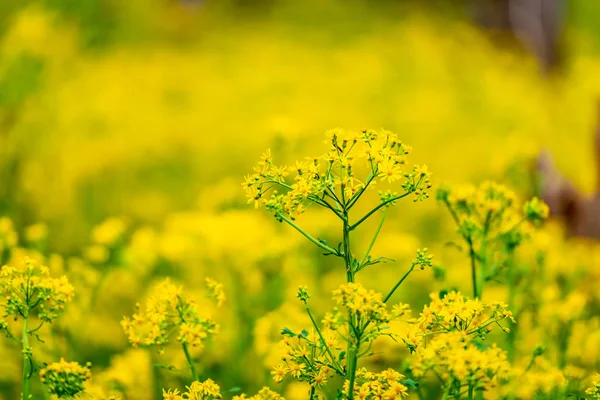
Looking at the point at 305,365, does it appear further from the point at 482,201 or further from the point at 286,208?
the point at 482,201

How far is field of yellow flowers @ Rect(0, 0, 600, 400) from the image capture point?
5.46ft

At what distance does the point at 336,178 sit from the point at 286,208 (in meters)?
0.15

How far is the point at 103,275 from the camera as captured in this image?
2674 mm

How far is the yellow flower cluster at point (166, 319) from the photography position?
167 cm

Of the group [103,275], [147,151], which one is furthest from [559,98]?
[103,275]

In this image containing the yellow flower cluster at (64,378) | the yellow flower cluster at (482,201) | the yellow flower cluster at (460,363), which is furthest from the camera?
the yellow flower cluster at (482,201)

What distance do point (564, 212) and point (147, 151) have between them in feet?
12.4

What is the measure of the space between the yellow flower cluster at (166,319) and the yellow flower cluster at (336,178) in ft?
1.12

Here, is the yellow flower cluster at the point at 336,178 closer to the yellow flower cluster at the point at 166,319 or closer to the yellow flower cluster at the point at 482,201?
the yellow flower cluster at the point at 166,319

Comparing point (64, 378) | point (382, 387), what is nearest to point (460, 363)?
point (382, 387)

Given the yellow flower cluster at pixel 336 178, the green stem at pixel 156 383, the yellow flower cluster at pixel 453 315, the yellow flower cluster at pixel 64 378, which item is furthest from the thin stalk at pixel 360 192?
the green stem at pixel 156 383

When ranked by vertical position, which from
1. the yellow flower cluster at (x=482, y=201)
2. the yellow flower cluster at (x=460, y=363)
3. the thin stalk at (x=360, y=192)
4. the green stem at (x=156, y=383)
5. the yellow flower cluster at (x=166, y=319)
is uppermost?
the yellow flower cluster at (x=482, y=201)

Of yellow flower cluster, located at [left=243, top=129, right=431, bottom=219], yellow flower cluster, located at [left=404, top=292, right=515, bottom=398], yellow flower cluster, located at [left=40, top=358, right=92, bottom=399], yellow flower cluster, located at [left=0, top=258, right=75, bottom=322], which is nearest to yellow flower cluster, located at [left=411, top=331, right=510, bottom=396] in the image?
yellow flower cluster, located at [left=404, top=292, right=515, bottom=398]

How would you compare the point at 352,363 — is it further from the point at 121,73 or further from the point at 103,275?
the point at 121,73
